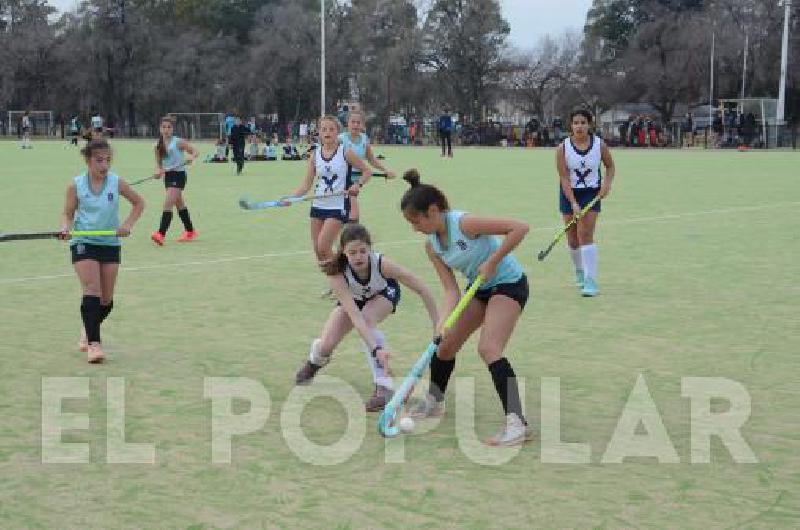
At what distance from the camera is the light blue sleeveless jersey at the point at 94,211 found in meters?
7.77

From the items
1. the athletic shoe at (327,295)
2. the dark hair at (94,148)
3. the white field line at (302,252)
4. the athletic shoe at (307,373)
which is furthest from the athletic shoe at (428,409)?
the white field line at (302,252)

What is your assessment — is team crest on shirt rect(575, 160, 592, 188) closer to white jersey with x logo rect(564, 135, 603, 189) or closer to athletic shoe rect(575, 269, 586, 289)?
white jersey with x logo rect(564, 135, 603, 189)

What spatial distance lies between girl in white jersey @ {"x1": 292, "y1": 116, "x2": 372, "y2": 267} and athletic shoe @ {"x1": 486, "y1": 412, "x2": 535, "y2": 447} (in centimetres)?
497

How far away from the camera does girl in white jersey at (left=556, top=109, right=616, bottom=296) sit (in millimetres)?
10703

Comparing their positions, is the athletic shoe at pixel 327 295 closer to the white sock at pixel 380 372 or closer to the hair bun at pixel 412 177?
the white sock at pixel 380 372

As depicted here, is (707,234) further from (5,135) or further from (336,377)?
(5,135)

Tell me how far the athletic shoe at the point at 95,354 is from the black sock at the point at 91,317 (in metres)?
0.06

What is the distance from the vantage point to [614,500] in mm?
4867

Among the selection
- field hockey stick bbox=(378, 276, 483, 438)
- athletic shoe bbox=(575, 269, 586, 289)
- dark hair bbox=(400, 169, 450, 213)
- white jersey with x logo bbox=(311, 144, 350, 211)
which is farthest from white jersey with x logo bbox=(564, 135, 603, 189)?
dark hair bbox=(400, 169, 450, 213)

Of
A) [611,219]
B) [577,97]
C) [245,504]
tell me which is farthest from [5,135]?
[245,504]

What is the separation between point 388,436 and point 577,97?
79437 mm

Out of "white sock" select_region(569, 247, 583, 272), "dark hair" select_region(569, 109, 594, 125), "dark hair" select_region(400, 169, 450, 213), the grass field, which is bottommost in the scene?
the grass field

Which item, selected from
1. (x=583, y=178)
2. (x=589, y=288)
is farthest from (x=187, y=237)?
(x=589, y=288)

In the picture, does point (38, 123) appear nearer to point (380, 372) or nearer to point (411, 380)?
point (380, 372)
